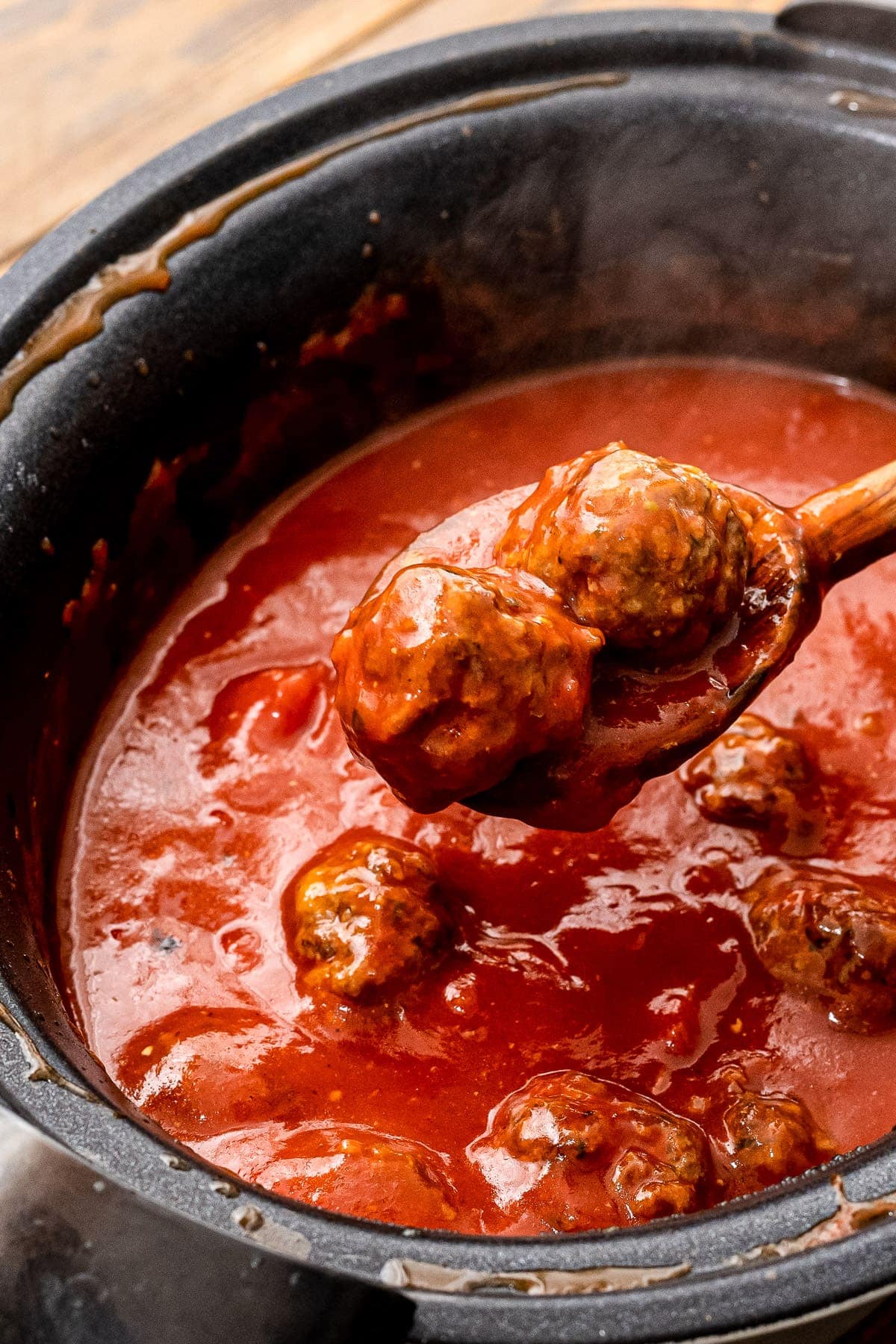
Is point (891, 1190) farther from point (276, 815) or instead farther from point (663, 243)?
point (663, 243)

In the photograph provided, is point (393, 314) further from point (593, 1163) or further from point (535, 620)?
point (593, 1163)

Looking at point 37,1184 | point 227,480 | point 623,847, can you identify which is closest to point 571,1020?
point 623,847

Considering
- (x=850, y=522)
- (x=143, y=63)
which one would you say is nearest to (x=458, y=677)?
(x=850, y=522)

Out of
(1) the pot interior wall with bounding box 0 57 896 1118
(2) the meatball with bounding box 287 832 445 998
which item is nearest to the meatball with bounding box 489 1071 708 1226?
(2) the meatball with bounding box 287 832 445 998

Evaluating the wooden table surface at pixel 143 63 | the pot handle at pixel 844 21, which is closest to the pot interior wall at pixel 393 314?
the pot handle at pixel 844 21

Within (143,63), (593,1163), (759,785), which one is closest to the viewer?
(593,1163)

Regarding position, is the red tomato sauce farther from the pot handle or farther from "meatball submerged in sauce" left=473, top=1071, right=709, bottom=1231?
the pot handle
